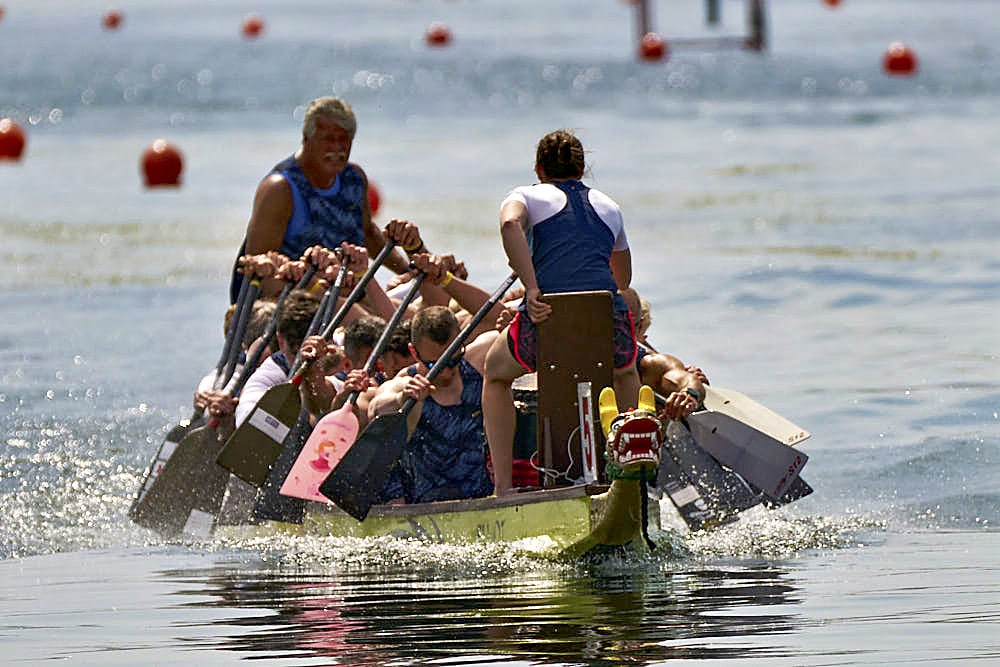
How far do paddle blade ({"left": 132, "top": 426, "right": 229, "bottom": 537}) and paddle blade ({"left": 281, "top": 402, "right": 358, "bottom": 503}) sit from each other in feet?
2.44

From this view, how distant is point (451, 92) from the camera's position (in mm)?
41406

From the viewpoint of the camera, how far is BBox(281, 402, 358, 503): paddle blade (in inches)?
386

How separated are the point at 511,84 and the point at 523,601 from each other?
113ft

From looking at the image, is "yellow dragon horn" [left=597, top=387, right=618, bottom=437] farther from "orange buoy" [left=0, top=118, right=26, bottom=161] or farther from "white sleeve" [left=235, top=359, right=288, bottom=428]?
"orange buoy" [left=0, top=118, right=26, bottom=161]

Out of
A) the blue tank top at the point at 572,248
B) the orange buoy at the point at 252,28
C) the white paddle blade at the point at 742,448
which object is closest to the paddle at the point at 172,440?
the blue tank top at the point at 572,248

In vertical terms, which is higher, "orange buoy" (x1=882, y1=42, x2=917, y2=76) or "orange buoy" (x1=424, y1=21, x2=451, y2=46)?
"orange buoy" (x1=424, y1=21, x2=451, y2=46)

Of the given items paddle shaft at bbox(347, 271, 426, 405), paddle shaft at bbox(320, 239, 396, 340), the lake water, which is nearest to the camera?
the lake water

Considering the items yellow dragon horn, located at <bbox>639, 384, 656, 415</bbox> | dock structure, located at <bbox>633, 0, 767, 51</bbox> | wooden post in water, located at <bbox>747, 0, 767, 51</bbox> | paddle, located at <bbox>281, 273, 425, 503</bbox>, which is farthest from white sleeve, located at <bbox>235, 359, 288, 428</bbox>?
wooden post in water, located at <bbox>747, 0, 767, 51</bbox>

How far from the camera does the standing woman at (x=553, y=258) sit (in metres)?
9.02

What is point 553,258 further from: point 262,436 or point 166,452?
point 166,452

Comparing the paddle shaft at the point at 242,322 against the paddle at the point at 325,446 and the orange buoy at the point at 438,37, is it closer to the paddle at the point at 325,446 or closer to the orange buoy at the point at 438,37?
the paddle at the point at 325,446

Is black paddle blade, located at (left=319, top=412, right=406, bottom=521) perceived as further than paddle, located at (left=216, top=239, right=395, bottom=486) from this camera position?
No

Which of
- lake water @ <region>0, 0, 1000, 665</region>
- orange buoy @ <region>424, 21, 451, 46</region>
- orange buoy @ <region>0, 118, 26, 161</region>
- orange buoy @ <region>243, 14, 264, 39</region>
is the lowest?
lake water @ <region>0, 0, 1000, 665</region>

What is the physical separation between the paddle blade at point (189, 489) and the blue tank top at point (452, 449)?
1.30 meters
